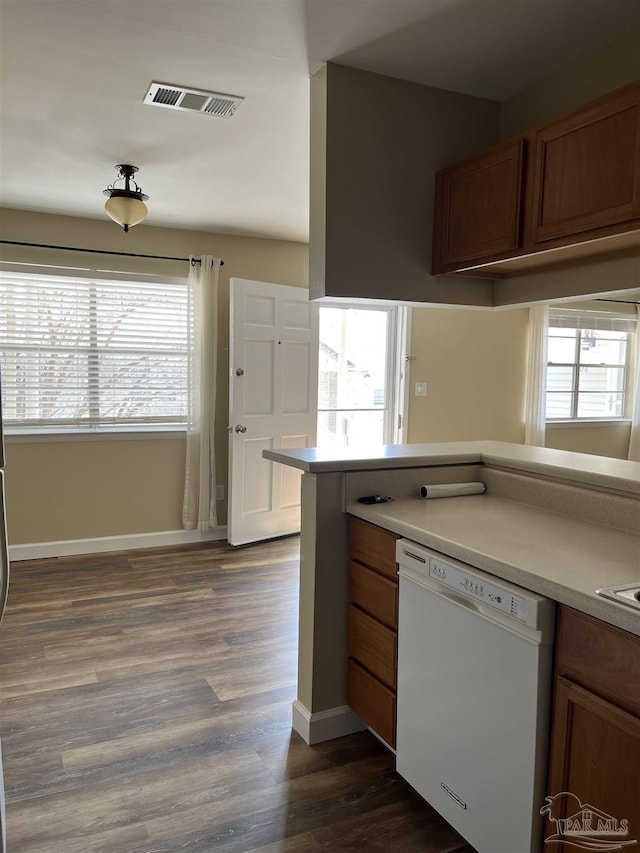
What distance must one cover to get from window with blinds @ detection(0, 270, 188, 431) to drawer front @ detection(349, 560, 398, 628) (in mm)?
3013

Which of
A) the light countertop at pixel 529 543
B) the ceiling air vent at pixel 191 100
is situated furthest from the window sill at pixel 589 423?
the ceiling air vent at pixel 191 100

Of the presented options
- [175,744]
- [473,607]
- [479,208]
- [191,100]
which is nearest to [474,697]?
[473,607]

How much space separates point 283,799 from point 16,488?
10.9ft

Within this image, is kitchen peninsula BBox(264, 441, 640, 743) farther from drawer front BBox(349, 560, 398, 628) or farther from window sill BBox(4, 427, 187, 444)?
window sill BBox(4, 427, 187, 444)

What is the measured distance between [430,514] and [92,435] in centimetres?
328

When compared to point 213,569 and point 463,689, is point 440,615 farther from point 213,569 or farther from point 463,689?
point 213,569

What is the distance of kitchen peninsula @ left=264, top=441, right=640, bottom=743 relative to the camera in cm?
186

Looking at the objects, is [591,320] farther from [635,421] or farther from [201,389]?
[201,389]

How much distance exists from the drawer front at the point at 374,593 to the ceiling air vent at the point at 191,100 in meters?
1.98

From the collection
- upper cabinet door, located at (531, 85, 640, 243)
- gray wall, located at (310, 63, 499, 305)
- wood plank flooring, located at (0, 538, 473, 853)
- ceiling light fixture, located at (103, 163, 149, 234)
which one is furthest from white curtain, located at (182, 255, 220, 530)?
upper cabinet door, located at (531, 85, 640, 243)

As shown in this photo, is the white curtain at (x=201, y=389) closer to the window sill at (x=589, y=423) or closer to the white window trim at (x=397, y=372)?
the white window trim at (x=397, y=372)

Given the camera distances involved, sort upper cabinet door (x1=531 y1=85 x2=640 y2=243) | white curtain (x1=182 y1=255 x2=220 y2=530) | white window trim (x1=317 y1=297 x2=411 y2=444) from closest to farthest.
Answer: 1. upper cabinet door (x1=531 y1=85 x2=640 y2=243)
2. white curtain (x1=182 y1=255 x2=220 y2=530)
3. white window trim (x1=317 y1=297 x2=411 y2=444)

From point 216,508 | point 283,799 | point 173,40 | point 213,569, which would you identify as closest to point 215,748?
point 283,799

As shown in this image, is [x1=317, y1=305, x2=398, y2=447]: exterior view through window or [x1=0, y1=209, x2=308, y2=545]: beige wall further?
[x1=317, y1=305, x2=398, y2=447]: exterior view through window
